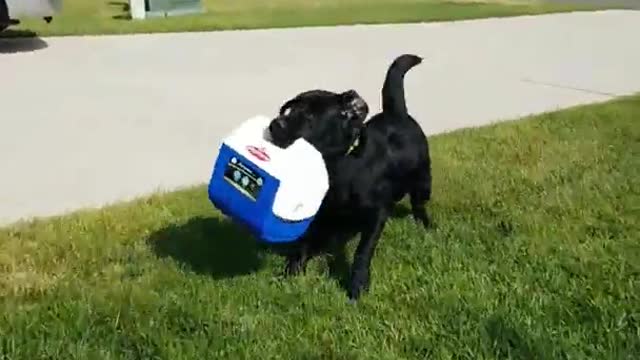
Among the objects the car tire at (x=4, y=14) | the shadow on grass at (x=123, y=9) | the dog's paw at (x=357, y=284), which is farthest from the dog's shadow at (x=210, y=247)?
the shadow on grass at (x=123, y=9)

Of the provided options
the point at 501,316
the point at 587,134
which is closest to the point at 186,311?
the point at 501,316

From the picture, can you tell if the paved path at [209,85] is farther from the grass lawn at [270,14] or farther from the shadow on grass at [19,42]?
the grass lawn at [270,14]

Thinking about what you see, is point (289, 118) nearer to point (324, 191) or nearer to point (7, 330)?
point (324, 191)

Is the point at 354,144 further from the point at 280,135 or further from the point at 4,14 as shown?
the point at 4,14

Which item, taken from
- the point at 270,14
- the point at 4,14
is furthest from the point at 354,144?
the point at 270,14

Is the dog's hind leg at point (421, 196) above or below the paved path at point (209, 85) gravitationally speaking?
above

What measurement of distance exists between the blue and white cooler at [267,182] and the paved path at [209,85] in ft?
6.52

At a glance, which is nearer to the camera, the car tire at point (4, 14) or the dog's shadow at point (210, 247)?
the dog's shadow at point (210, 247)

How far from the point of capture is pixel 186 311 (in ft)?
11.7

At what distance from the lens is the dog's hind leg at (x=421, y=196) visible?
14.9 feet

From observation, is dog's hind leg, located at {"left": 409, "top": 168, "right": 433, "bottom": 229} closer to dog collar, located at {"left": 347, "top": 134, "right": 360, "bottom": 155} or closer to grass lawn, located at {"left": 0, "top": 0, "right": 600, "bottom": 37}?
dog collar, located at {"left": 347, "top": 134, "right": 360, "bottom": 155}

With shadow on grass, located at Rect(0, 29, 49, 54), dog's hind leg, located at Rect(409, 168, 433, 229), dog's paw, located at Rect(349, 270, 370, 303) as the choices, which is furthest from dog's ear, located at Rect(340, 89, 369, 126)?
shadow on grass, located at Rect(0, 29, 49, 54)

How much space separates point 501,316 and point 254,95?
16.7ft

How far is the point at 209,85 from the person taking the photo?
8.74 m
